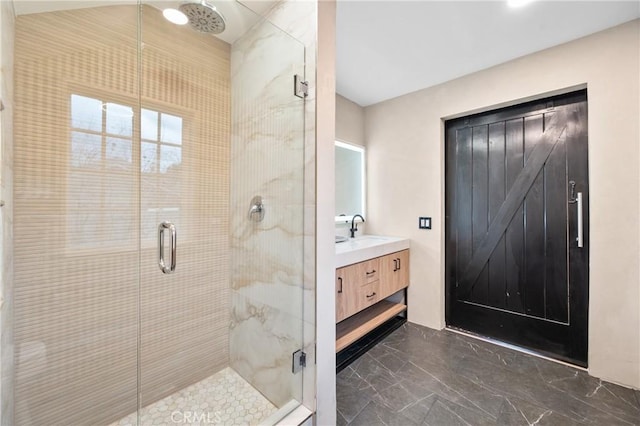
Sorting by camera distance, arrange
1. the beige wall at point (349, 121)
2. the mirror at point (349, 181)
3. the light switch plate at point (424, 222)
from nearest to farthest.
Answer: the light switch plate at point (424, 222) → the beige wall at point (349, 121) → the mirror at point (349, 181)

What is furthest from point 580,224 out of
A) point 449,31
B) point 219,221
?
point 219,221

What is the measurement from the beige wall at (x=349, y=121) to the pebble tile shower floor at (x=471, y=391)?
2.05 m

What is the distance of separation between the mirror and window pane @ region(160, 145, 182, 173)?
1.57m

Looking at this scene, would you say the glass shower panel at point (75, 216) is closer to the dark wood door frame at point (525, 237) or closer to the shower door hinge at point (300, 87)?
the shower door hinge at point (300, 87)

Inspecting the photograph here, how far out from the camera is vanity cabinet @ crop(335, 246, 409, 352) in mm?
1840

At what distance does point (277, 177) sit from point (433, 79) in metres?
1.85

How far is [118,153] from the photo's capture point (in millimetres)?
1401

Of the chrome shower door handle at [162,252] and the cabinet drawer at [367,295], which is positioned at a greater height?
the chrome shower door handle at [162,252]

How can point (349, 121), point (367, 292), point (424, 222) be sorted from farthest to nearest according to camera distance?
point (349, 121) < point (424, 222) < point (367, 292)

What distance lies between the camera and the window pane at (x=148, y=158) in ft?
4.88

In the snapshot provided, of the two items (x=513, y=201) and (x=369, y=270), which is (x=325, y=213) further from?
(x=513, y=201)

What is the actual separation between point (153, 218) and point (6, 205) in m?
0.59

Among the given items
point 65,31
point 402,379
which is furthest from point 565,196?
point 65,31

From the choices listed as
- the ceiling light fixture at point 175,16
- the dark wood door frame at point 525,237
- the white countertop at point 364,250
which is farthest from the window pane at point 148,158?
the dark wood door frame at point 525,237
